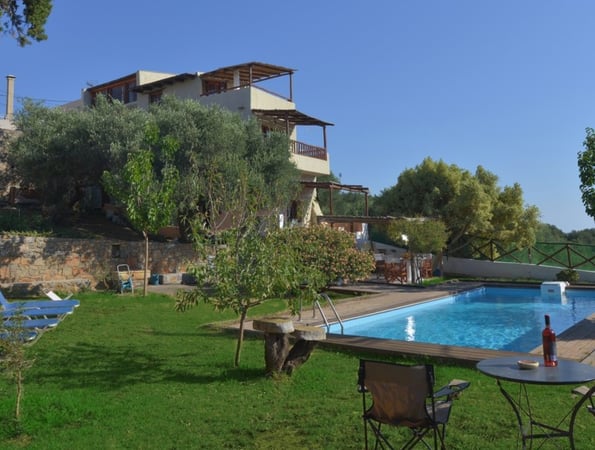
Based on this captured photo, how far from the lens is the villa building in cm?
2361

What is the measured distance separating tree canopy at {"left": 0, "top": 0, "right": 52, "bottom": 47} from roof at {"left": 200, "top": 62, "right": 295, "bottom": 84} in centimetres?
1308

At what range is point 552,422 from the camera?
4.59 meters

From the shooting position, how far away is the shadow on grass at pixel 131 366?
6.07 meters

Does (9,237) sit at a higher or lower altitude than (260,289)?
higher

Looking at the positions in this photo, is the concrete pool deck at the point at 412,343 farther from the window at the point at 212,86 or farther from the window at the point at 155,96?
the window at the point at 155,96

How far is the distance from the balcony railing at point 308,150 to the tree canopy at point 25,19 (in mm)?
13923

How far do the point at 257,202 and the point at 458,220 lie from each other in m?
18.6

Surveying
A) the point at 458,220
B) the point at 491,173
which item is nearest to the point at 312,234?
the point at 458,220

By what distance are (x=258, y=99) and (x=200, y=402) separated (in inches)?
791

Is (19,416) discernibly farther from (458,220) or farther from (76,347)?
(458,220)

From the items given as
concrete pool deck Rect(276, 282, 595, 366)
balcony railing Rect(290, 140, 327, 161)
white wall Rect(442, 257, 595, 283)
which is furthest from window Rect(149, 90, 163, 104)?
concrete pool deck Rect(276, 282, 595, 366)

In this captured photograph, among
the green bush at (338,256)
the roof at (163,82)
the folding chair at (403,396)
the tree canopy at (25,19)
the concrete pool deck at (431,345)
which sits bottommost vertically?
the concrete pool deck at (431,345)

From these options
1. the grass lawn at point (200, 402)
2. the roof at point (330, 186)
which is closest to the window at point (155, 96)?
the roof at point (330, 186)

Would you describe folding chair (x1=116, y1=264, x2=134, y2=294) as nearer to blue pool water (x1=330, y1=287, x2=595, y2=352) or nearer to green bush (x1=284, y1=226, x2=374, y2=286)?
Answer: green bush (x1=284, y1=226, x2=374, y2=286)
